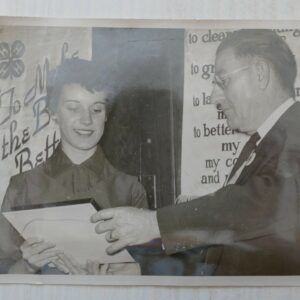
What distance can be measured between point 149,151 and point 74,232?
1.65 ft

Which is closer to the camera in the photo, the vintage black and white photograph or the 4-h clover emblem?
the vintage black and white photograph

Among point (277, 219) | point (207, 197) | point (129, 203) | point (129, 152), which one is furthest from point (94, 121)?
point (277, 219)

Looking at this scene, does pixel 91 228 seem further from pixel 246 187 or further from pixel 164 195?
pixel 246 187

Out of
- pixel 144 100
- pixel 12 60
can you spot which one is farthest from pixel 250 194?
pixel 12 60

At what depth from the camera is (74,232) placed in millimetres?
2852

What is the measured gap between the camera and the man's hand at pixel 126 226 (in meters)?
2.86

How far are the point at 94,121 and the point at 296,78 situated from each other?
0.95 meters

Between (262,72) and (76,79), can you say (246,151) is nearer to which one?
(262,72)

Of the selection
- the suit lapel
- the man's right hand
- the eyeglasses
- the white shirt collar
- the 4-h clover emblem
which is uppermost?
the 4-h clover emblem

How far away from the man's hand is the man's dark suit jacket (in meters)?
0.05

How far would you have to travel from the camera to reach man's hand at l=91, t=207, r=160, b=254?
2857 millimetres

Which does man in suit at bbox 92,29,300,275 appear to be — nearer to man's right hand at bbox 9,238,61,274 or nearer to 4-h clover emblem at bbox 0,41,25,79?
man's right hand at bbox 9,238,61,274

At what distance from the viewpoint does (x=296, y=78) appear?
291 centimetres

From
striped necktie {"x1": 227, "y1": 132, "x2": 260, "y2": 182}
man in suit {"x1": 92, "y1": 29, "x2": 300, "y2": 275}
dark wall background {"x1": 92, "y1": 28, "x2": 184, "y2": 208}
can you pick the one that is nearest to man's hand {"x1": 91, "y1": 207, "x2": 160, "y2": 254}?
man in suit {"x1": 92, "y1": 29, "x2": 300, "y2": 275}
